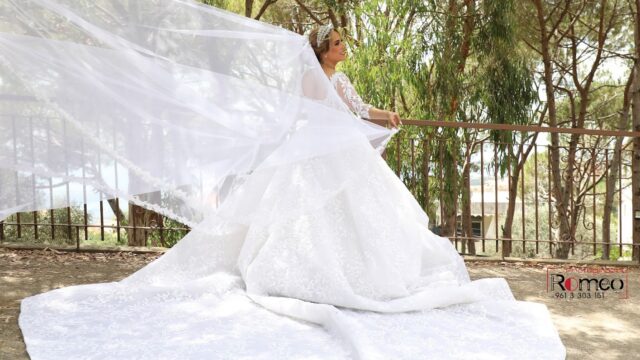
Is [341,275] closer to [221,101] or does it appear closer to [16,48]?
[221,101]

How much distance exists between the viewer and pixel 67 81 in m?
2.44

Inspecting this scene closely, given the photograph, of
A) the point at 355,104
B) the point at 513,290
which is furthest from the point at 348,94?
the point at 513,290

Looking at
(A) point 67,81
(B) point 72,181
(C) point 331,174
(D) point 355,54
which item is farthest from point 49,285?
(D) point 355,54

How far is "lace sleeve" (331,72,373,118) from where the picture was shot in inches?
133

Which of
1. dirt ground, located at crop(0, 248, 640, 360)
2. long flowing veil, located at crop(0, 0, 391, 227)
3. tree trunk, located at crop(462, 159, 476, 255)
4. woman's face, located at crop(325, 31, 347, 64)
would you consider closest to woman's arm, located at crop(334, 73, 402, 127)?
woman's face, located at crop(325, 31, 347, 64)

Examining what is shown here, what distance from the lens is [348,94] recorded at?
3404 mm

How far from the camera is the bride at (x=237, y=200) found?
239 centimetres

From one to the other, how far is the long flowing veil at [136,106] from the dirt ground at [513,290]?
0.71 m

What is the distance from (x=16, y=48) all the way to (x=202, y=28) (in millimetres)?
759

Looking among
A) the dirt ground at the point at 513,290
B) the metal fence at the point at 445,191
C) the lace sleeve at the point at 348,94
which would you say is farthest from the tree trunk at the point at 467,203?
the lace sleeve at the point at 348,94

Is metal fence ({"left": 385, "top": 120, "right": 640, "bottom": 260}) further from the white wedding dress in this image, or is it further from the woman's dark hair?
the white wedding dress

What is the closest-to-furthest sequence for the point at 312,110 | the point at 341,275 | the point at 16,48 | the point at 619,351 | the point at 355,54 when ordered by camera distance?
the point at 16,48 < the point at 619,351 < the point at 341,275 < the point at 312,110 < the point at 355,54

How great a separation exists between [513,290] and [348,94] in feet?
5.02

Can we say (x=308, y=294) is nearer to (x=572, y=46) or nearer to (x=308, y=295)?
(x=308, y=295)
